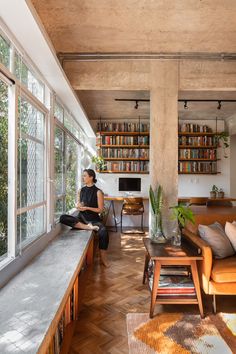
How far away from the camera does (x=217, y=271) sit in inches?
97.3

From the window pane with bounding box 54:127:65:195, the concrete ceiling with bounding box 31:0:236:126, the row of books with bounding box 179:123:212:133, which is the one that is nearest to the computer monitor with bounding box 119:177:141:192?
the row of books with bounding box 179:123:212:133

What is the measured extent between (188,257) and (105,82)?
2554mm

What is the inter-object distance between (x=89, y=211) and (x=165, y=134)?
5.22 ft

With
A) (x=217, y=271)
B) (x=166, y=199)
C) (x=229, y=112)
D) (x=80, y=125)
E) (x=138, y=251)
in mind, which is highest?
(x=229, y=112)

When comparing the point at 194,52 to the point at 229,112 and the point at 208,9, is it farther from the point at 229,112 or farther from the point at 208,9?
the point at 229,112

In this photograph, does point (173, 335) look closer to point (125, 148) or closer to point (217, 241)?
point (217, 241)

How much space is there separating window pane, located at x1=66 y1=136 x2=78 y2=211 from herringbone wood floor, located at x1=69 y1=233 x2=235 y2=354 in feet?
4.38

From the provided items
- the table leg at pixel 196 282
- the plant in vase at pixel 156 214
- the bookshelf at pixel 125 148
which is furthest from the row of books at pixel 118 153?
the table leg at pixel 196 282

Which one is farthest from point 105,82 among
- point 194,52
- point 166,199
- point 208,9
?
point 166,199

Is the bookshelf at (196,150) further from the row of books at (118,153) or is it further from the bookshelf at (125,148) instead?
the row of books at (118,153)

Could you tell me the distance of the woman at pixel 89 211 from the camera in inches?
150

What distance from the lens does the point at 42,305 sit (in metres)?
1.69

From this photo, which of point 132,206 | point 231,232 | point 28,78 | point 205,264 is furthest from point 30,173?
point 132,206

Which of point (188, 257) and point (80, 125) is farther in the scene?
point (80, 125)
